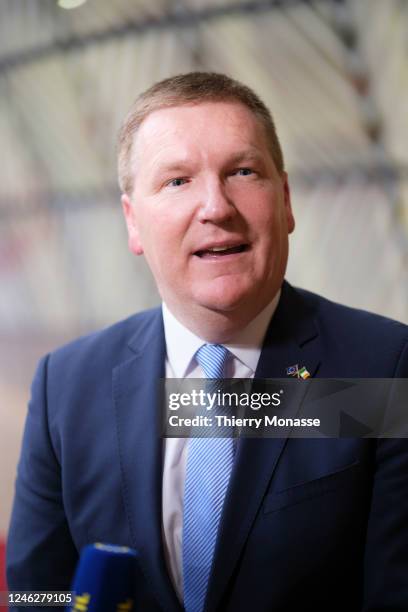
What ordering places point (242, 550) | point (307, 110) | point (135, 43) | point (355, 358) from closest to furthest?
point (242, 550)
point (355, 358)
point (307, 110)
point (135, 43)

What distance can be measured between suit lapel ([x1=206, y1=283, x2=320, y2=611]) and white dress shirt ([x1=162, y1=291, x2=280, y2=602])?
0.14ft

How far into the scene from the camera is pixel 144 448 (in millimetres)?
1592

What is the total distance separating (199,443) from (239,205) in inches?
21.9

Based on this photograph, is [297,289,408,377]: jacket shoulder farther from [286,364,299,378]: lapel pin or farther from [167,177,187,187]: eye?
[167,177,187,187]: eye

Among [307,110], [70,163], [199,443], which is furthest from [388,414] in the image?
[70,163]

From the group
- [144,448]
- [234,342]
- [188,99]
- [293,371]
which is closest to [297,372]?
[293,371]

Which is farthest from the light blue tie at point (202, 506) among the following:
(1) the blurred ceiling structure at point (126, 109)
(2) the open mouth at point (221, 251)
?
(1) the blurred ceiling structure at point (126, 109)

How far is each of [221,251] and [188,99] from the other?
14.0 inches

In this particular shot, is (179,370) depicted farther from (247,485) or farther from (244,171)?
(244,171)

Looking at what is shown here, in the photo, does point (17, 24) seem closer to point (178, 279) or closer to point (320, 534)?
point (178, 279)

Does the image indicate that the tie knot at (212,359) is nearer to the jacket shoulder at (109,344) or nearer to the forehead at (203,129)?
the jacket shoulder at (109,344)

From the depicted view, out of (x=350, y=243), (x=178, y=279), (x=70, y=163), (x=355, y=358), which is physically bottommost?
(x=355, y=358)

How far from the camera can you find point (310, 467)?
152 cm

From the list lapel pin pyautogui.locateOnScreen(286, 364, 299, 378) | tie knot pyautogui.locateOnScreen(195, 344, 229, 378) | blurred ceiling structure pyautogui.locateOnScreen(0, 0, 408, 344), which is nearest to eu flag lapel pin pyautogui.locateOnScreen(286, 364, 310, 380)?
lapel pin pyautogui.locateOnScreen(286, 364, 299, 378)
